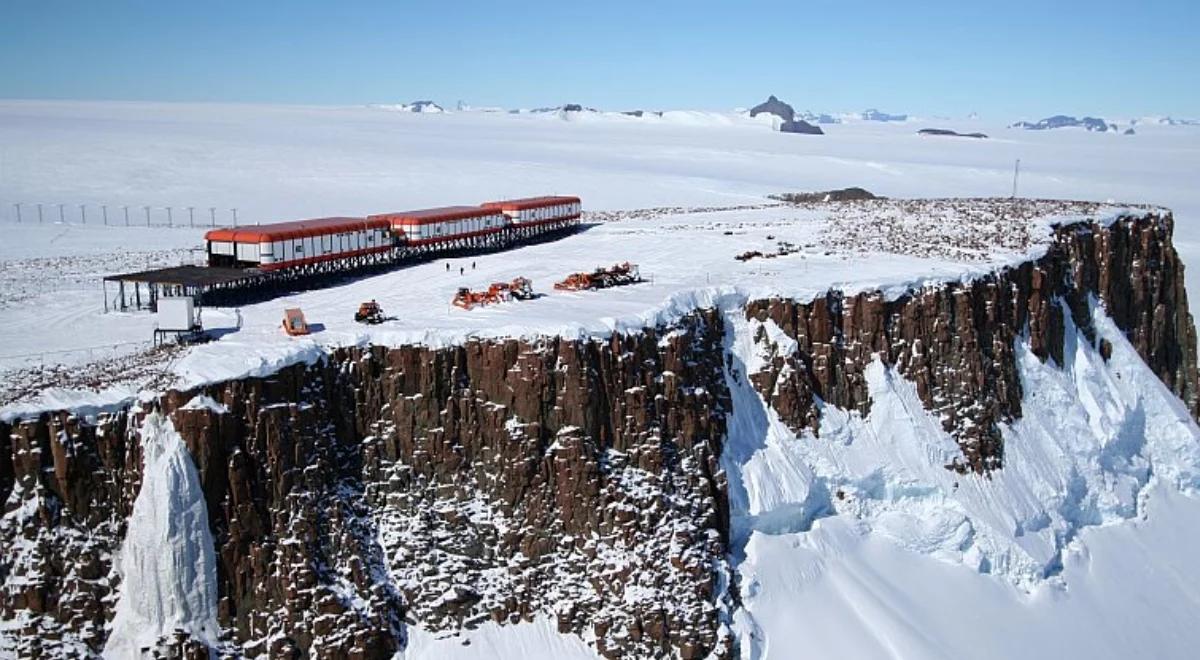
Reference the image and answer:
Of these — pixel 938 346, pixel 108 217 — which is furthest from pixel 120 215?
pixel 938 346

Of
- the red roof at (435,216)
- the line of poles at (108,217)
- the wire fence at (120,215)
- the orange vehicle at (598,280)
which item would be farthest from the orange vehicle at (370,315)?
the line of poles at (108,217)

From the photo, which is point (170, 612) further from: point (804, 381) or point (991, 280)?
point (991, 280)

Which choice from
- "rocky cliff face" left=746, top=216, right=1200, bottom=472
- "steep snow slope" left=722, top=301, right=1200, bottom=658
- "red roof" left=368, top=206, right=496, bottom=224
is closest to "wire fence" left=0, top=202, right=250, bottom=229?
"red roof" left=368, top=206, right=496, bottom=224

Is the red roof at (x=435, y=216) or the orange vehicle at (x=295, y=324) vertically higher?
the red roof at (x=435, y=216)

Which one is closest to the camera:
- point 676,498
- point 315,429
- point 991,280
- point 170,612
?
point 170,612

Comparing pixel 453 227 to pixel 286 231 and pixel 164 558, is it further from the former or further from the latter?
pixel 164 558

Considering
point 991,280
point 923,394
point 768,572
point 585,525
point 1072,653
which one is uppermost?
point 991,280

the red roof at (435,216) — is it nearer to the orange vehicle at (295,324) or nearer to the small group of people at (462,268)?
the small group of people at (462,268)

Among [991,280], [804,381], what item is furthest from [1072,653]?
[991,280]
